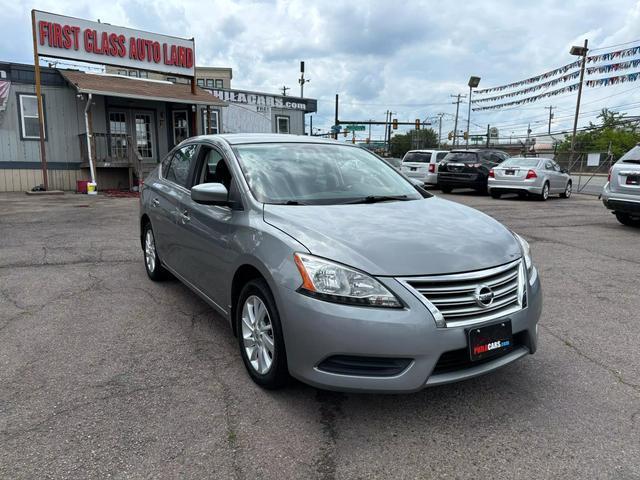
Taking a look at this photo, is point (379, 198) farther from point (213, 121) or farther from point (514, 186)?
point (213, 121)

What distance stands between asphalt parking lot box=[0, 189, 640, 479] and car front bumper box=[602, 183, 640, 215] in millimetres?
4863

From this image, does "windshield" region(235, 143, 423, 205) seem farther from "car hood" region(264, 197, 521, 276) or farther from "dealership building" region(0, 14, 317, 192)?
"dealership building" region(0, 14, 317, 192)

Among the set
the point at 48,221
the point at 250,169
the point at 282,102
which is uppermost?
the point at 282,102

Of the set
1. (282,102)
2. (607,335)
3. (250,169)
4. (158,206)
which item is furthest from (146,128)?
(607,335)

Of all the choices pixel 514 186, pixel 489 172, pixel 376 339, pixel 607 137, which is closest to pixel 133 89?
pixel 489 172

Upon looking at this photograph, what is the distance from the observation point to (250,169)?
3.67 metres

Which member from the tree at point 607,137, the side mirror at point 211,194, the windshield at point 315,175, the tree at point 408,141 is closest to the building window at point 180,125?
the windshield at point 315,175

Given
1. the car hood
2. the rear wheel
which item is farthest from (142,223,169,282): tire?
the rear wheel

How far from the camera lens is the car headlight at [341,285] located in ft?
8.29

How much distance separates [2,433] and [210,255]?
5.46 feet

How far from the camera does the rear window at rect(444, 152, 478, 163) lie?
17.1 metres

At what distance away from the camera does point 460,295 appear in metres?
2.60

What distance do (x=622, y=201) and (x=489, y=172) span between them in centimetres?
779

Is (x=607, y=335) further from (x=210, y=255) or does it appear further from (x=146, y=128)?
(x=146, y=128)
